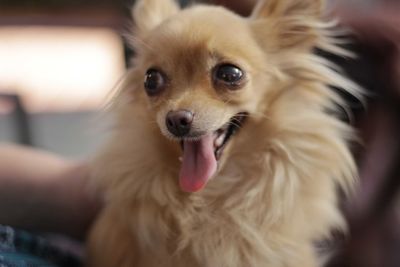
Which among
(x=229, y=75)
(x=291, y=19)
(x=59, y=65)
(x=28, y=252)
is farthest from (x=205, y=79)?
(x=59, y=65)

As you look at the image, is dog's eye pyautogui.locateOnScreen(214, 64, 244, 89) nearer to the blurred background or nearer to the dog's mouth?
the dog's mouth

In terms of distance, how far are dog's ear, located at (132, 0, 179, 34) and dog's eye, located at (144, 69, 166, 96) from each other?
5.2 inches

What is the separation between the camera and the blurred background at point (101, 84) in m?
1.07

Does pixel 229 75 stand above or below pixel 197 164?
above

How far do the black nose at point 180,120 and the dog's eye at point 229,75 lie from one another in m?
0.07

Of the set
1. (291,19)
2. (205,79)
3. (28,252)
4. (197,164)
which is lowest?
(28,252)

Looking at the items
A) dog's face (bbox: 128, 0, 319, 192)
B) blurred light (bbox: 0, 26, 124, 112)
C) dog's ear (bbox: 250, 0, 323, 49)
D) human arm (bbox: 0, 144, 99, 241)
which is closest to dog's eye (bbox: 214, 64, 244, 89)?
dog's face (bbox: 128, 0, 319, 192)

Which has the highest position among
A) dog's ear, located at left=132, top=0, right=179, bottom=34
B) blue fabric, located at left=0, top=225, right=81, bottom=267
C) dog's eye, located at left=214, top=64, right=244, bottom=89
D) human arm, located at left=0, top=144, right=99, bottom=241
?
dog's ear, located at left=132, top=0, right=179, bottom=34

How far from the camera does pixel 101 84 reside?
3.35 metres

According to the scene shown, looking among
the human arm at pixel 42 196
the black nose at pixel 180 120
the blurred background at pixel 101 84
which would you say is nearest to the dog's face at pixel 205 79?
the black nose at pixel 180 120

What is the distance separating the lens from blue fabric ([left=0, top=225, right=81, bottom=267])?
33.7 inches

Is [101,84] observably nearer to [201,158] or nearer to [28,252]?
[28,252]

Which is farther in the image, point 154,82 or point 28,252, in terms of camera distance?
point 28,252

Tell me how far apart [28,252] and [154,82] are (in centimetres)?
32
